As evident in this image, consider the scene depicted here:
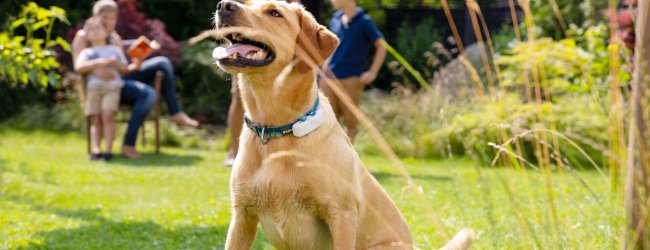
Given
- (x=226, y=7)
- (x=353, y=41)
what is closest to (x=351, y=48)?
(x=353, y=41)

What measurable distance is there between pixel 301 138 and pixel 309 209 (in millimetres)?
262

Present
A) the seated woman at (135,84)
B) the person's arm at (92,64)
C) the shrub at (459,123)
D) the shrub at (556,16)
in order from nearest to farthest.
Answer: the shrub at (459,123) → the person's arm at (92,64) → the seated woman at (135,84) → the shrub at (556,16)

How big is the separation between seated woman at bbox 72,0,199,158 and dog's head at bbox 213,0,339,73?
6.89 meters

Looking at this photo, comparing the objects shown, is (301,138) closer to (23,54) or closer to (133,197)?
(23,54)

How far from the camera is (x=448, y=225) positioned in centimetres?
526

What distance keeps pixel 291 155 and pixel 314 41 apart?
0.53 meters

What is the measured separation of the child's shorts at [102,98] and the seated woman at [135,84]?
0.15 metres

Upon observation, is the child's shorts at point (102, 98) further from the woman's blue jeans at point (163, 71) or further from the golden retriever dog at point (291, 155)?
the golden retriever dog at point (291, 155)

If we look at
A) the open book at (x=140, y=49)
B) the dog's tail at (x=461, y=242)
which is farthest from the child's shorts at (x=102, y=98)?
the dog's tail at (x=461, y=242)

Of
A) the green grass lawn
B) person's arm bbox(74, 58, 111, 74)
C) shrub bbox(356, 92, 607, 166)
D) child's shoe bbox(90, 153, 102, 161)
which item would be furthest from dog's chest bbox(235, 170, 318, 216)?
child's shoe bbox(90, 153, 102, 161)

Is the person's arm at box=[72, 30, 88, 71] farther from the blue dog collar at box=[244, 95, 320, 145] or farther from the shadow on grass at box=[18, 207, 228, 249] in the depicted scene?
the blue dog collar at box=[244, 95, 320, 145]

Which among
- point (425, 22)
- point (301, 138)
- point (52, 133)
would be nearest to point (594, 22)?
point (425, 22)

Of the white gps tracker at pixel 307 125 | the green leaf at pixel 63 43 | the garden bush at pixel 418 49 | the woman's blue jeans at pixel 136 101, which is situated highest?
the green leaf at pixel 63 43

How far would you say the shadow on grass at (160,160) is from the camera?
9430mm
